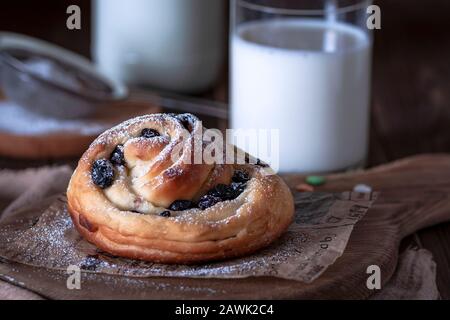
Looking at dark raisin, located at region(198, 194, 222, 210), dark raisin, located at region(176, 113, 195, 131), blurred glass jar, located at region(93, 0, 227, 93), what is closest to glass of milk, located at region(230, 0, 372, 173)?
blurred glass jar, located at region(93, 0, 227, 93)

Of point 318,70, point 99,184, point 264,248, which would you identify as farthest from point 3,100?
point 264,248

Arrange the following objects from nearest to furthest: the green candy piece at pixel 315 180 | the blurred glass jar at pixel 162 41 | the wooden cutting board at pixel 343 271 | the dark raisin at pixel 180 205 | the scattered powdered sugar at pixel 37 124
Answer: the wooden cutting board at pixel 343 271, the dark raisin at pixel 180 205, the green candy piece at pixel 315 180, the scattered powdered sugar at pixel 37 124, the blurred glass jar at pixel 162 41

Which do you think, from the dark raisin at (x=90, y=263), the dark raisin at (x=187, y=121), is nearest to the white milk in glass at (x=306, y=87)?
the dark raisin at (x=187, y=121)

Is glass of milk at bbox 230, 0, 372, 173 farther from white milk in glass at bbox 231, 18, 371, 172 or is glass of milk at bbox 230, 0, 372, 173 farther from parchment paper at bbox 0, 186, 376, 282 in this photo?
parchment paper at bbox 0, 186, 376, 282

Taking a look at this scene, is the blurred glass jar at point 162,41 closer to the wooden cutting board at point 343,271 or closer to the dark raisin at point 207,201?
the wooden cutting board at point 343,271

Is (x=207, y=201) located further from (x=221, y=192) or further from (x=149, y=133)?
(x=149, y=133)

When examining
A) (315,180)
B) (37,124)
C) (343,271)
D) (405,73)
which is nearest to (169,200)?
(343,271)
